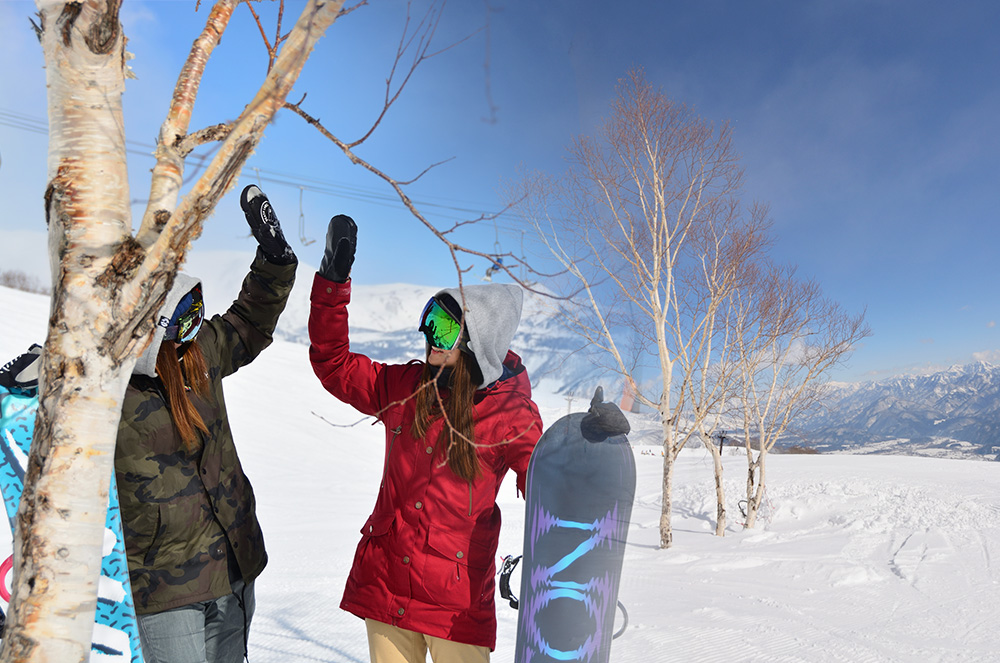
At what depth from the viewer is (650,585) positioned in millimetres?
6453

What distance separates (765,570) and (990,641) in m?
2.55

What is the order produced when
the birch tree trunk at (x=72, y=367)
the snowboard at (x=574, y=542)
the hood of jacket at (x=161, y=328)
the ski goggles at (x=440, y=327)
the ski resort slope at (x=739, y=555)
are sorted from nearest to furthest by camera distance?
the birch tree trunk at (x=72, y=367) < the hood of jacket at (x=161, y=328) < the ski goggles at (x=440, y=327) < the snowboard at (x=574, y=542) < the ski resort slope at (x=739, y=555)

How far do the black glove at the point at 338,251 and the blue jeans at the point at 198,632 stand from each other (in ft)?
A: 3.24

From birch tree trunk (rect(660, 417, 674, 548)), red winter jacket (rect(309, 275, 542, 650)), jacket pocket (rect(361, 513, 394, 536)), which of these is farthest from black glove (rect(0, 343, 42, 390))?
birch tree trunk (rect(660, 417, 674, 548))

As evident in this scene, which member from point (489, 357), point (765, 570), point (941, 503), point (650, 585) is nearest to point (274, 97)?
point (489, 357)

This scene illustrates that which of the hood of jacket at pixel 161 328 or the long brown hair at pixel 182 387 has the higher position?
the hood of jacket at pixel 161 328

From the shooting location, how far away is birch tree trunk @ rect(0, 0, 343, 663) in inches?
40.1

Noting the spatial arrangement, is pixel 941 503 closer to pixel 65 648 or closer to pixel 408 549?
pixel 408 549

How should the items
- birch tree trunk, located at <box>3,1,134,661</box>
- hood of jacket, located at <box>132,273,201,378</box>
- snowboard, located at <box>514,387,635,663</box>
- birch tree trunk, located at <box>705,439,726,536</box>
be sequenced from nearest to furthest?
birch tree trunk, located at <box>3,1,134,661</box>, hood of jacket, located at <box>132,273,201,378</box>, snowboard, located at <box>514,387,635,663</box>, birch tree trunk, located at <box>705,439,726,536</box>

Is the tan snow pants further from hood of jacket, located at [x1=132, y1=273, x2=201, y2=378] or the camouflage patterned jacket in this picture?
hood of jacket, located at [x1=132, y1=273, x2=201, y2=378]

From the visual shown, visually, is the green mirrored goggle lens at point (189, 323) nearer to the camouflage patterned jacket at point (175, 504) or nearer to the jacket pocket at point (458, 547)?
the camouflage patterned jacket at point (175, 504)

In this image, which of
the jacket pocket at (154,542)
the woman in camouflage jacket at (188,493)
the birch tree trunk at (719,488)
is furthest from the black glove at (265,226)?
the birch tree trunk at (719,488)

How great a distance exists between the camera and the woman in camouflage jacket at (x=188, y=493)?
1621mm

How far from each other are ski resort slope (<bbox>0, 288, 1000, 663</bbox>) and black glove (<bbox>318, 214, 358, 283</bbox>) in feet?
1.40
